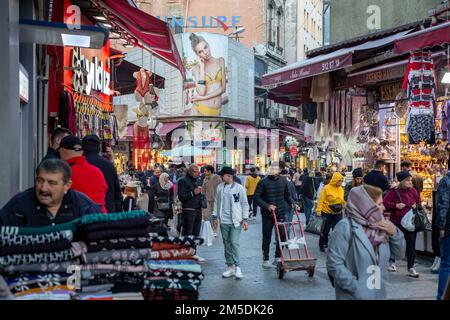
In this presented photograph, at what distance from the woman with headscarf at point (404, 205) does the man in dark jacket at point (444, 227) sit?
2.06 metres

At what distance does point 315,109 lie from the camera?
17.2 meters

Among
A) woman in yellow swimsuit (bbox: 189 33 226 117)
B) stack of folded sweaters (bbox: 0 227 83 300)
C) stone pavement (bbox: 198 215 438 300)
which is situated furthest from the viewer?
woman in yellow swimsuit (bbox: 189 33 226 117)

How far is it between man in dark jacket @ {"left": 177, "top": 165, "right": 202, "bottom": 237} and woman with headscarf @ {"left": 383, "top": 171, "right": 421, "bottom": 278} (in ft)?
13.0

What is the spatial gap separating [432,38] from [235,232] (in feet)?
14.8

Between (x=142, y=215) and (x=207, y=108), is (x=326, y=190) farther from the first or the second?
(x=207, y=108)

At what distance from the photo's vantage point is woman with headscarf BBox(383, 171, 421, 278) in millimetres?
10820

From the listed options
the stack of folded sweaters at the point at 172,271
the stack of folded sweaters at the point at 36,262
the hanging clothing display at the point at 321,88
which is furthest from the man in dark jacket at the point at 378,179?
the stack of folded sweaters at the point at 36,262

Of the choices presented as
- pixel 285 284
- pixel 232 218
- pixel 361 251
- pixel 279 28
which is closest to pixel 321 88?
pixel 232 218

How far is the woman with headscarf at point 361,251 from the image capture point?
16.3 ft

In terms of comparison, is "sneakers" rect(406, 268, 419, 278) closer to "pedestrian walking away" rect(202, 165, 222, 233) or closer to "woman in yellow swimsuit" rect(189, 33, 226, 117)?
"pedestrian walking away" rect(202, 165, 222, 233)

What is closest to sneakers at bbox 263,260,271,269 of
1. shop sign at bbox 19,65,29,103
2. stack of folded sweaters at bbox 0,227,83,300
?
shop sign at bbox 19,65,29,103

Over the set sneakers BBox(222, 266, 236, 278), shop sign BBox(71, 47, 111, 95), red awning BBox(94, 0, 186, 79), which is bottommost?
sneakers BBox(222, 266, 236, 278)

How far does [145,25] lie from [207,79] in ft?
94.2
